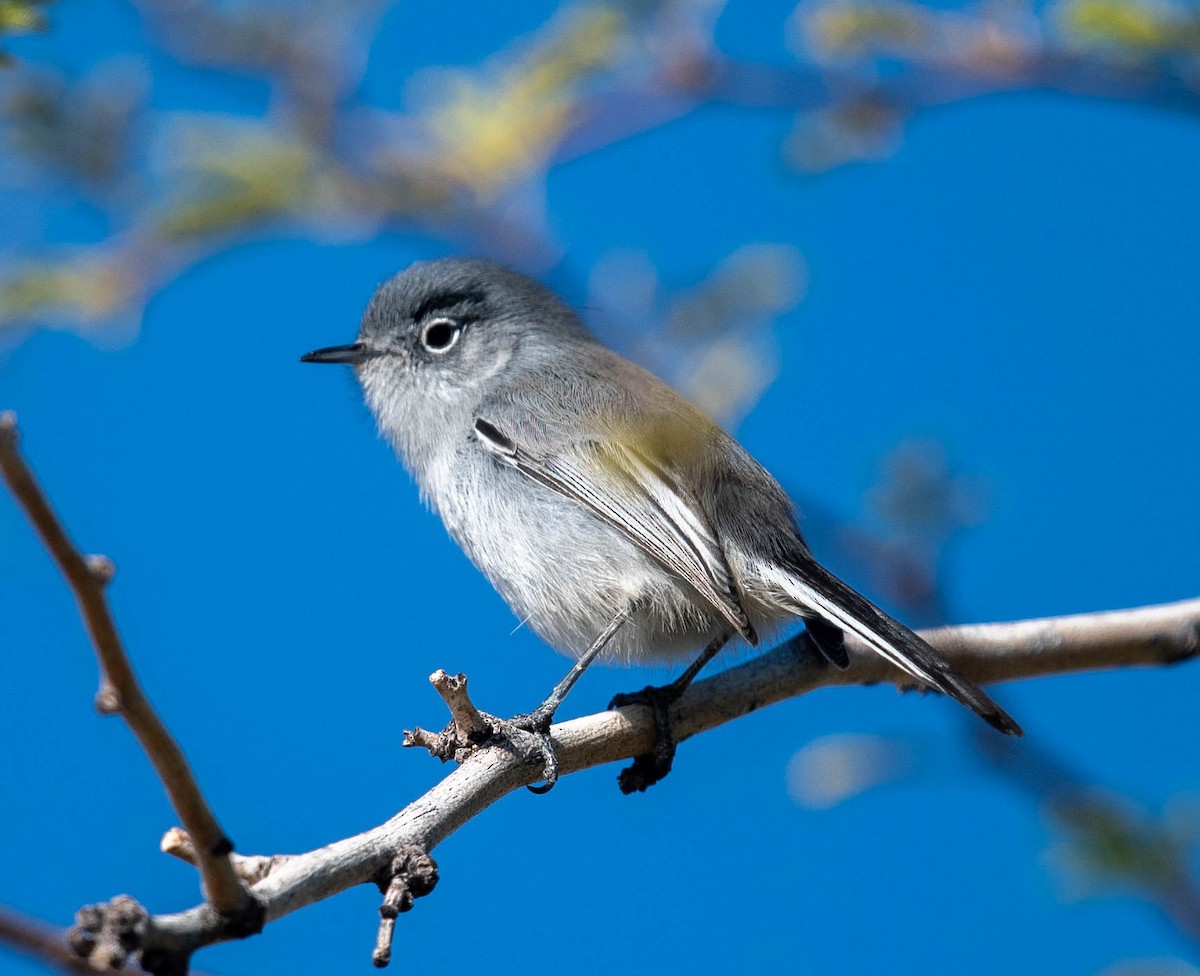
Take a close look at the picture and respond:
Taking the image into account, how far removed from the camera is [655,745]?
2.50m

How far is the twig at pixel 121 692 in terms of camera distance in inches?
34.7

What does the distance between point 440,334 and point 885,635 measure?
1583mm

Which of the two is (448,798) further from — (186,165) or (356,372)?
(356,372)

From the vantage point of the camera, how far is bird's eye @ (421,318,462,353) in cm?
336

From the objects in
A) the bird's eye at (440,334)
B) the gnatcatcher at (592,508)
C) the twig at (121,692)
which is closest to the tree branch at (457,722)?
the twig at (121,692)

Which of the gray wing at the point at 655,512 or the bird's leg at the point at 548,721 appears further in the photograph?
the gray wing at the point at 655,512

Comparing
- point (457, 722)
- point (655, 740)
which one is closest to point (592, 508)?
point (655, 740)

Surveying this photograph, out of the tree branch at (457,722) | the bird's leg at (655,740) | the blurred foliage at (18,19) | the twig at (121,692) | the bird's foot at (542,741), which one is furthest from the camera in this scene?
the bird's leg at (655,740)

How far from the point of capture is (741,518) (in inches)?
111

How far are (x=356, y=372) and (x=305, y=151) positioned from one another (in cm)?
171

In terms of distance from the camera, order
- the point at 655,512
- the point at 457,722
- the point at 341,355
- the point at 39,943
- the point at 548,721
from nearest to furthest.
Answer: the point at 39,943 < the point at 457,722 < the point at 548,721 < the point at 655,512 < the point at 341,355

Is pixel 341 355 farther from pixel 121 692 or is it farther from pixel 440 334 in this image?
pixel 121 692

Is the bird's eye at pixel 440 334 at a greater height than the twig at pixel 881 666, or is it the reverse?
the bird's eye at pixel 440 334

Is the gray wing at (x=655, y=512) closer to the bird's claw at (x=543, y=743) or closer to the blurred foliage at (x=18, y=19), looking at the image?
the bird's claw at (x=543, y=743)
